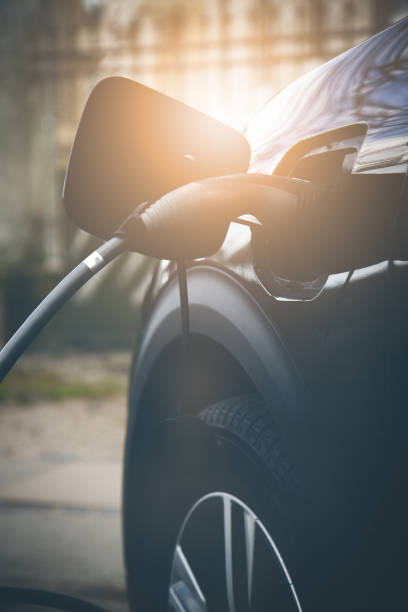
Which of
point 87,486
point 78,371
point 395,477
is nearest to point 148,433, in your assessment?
point 395,477

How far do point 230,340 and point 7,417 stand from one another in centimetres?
468

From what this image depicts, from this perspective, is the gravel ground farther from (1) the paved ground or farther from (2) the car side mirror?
(2) the car side mirror

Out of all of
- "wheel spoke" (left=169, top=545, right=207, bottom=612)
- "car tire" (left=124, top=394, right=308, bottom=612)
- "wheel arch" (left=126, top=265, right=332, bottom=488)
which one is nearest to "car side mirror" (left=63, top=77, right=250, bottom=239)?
"wheel arch" (left=126, top=265, right=332, bottom=488)

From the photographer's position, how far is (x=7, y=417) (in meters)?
5.62

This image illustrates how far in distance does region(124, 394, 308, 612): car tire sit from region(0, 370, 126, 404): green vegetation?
15.2 ft

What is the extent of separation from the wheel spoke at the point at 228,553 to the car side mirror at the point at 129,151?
521 mm

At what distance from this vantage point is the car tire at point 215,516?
113 cm

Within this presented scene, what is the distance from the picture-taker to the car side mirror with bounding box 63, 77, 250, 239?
3.79 feet

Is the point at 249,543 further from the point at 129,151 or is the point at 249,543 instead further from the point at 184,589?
the point at 129,151

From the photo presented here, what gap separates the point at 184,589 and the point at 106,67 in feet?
31.6

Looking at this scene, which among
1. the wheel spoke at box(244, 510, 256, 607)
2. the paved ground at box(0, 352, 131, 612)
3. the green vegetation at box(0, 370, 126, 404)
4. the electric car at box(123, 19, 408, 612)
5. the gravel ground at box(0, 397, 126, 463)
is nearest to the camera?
the electric car at box(123, 19, 408, 612)

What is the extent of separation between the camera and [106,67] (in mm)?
10250

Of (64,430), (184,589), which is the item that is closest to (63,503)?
(64,430)

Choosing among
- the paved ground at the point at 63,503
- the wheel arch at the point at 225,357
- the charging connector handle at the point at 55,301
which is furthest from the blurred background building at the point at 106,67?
the charging connector handle at the point at 55,301
